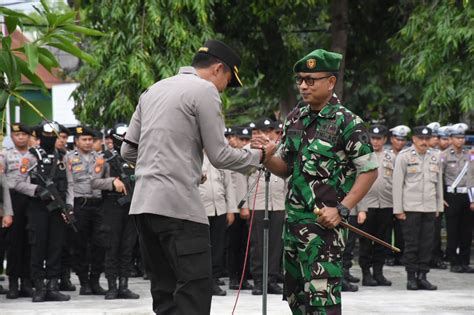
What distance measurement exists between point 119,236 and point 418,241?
3.85 metres

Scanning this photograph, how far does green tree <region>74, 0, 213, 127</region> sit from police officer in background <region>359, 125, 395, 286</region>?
11.4 feet

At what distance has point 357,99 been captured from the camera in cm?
2141

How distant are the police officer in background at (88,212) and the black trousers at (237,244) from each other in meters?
1.99

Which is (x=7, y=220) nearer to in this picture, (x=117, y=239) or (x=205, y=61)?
(x=117, y=239)

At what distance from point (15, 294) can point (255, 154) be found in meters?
6.87

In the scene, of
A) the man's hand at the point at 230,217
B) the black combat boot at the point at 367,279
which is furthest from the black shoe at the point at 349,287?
the man's hand at the point at 230,217

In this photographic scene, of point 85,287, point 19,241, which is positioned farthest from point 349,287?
point 19,241

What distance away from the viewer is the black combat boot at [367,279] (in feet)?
42.9

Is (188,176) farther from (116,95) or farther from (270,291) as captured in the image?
(116,95)

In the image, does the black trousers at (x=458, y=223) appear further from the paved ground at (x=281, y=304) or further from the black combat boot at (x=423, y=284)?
the black combat boot at (x=423, y=284)

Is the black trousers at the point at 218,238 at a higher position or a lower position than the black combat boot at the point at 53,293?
higher

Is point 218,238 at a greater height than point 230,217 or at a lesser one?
lesser

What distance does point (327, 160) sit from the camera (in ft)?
19.0

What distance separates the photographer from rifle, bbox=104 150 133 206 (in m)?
11.5
